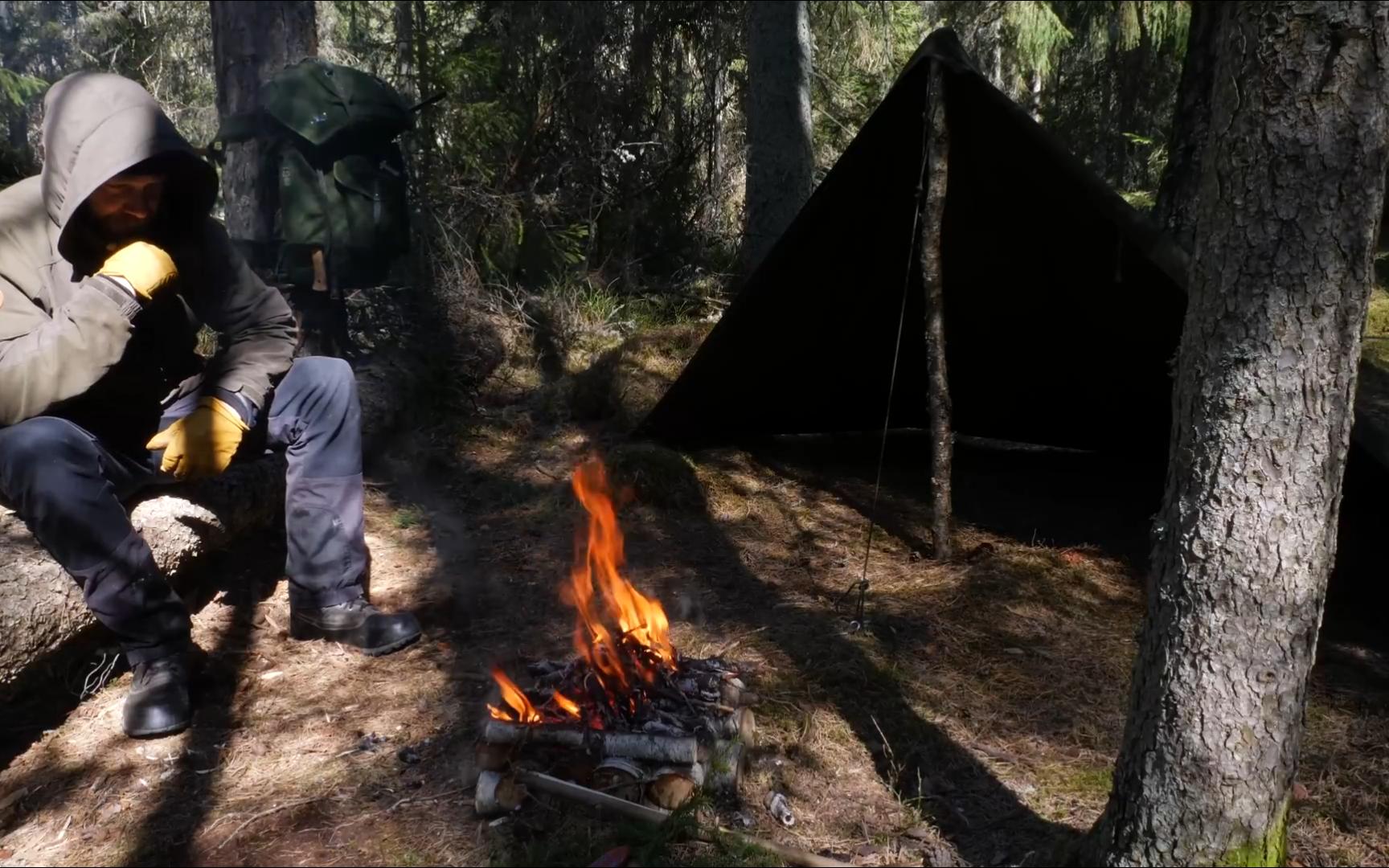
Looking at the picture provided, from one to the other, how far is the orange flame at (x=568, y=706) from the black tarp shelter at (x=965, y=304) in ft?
8.73

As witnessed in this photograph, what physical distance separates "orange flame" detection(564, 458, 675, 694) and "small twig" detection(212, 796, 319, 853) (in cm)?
84

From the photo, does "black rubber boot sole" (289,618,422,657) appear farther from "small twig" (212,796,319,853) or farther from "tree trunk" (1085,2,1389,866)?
"tree trunk" (1085,2,1389,866)

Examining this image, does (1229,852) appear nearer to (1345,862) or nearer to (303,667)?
(1345,862)

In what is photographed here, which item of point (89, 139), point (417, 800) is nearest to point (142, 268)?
point (89, 139)

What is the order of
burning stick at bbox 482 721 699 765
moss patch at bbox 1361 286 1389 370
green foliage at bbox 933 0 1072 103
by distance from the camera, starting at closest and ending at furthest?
burning stick at bbox 482 721 699 765 < moss patch at bbox 1361 286 1389 370 < green foliage at bbox 933 0 1072 103

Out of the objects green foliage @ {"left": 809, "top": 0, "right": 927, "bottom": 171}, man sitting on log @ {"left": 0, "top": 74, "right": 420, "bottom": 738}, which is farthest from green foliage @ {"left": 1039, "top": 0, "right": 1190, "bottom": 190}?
man sitting on log @ {"left": 0, "top": 74, "right": 420, "bottom": 738}

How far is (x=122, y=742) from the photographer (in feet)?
9.98

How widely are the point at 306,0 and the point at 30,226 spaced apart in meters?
4.75

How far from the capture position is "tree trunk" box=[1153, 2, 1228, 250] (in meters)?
5.66

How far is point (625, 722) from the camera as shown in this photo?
2820 mm

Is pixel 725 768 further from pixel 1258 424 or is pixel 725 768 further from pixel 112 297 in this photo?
pixel 112 297

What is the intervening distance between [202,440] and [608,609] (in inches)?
61.7

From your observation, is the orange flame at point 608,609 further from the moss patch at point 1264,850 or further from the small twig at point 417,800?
the moss patch at point 1264,850

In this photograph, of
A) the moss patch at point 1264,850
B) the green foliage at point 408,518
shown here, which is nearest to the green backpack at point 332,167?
the green foliage at point 408,518
